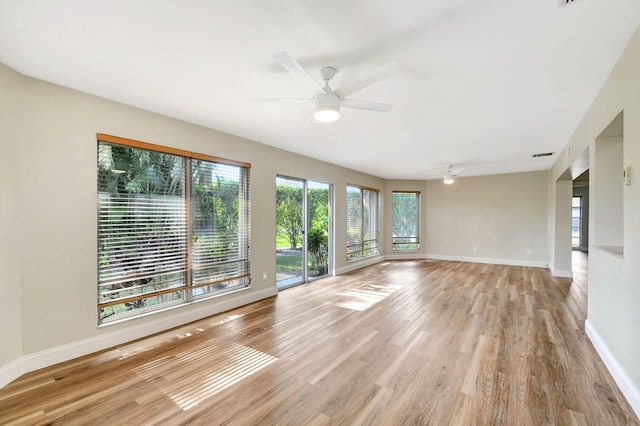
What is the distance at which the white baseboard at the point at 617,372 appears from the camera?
192cm

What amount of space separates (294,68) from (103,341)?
3137mm

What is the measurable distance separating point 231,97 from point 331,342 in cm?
270

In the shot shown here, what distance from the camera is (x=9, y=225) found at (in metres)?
2.33

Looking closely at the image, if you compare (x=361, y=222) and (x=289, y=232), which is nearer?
(x=289, y=232)

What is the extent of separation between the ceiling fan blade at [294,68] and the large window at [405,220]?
7.10m

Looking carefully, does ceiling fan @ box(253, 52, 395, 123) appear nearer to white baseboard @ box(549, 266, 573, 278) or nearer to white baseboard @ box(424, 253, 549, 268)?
white baseboard @ box(549, 266, 573, 278)

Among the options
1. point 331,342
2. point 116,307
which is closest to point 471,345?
point 331,342

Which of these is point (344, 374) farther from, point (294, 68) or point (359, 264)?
point (359, 264)

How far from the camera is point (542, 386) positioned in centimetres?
223

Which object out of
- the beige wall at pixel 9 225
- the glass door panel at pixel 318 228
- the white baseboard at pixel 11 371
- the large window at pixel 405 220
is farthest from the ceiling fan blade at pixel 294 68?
the large window at pixel 405 220

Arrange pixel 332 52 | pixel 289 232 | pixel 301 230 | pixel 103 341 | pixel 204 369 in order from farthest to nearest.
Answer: pixel 301 230, pixel 289 232, pixel 103 341, pixel 204 369, pixel 332 52

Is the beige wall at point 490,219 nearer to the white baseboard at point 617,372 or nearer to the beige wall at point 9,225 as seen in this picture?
the white baseboard at point 617,372

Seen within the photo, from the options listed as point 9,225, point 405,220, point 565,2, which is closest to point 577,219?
point 405,220

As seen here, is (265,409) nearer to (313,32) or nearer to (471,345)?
(471,345)
